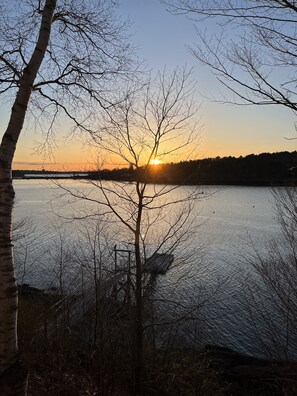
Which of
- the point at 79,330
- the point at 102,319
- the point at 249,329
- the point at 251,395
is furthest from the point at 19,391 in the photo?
the point at 249,329

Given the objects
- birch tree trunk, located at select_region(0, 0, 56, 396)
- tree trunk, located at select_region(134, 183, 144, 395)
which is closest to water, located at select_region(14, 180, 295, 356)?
tree trunk, located at select_region(134, 183, 144, 395)

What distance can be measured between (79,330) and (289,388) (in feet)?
23.1

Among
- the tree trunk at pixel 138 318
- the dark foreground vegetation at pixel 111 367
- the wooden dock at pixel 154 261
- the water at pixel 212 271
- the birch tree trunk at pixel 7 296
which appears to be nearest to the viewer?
the birch tree trunk at pixel 7 296

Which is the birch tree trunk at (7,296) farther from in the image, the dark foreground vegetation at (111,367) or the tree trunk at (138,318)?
the tree trunk at (138,318)

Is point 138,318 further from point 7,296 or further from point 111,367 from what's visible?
point 7,296

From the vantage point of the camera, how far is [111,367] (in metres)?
9.44

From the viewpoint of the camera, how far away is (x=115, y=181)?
8.98m

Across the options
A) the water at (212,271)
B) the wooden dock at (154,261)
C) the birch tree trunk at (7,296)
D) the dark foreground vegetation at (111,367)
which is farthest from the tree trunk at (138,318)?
the birch tree trunk at (7,296)

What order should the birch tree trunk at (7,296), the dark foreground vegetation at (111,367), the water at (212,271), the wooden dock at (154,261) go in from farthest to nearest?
1. the water at (212,271)
2. the wooden dock at (154,261)
3. the dark foreground vegetation at (111,367)
4. the birch tree trunk at (7,296)

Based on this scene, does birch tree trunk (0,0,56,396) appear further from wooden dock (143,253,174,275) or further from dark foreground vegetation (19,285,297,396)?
wooden dock (143,253,174,275)

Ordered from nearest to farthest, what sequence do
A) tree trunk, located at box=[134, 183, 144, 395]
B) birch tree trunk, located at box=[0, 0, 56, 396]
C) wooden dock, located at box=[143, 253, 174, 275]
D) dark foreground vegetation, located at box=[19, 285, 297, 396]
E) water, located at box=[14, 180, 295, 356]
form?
1. birch tree trunk, located at box=[0, 0, 56, 396]
2. dark foreground vegetation, located at box=[19, 285, 297, 396]
3. tree trunk, located at box=[134, 183, 144, 395]
4. wooden dock, located at box=[143, 253, 174, 275]
5. water, located at box=[14, 180, 295, 356]

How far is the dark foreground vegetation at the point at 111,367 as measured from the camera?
7828mm

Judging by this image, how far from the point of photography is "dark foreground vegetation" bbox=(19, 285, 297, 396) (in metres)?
7.83

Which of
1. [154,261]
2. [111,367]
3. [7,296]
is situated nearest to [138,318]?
[111,367]
